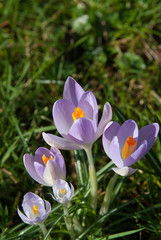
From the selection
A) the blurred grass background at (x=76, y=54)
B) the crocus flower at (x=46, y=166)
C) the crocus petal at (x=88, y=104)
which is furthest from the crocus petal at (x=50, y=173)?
the blurred grass background at (x=76, y=54)

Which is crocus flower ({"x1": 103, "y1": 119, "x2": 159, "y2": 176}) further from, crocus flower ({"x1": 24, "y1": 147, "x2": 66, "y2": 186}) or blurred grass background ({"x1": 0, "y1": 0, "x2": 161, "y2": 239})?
blurred grass background ({"x1": 0, "y1": 0, "x2": 161, "y2": 239})

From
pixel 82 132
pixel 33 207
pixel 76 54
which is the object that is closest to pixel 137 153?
pixel 82 132

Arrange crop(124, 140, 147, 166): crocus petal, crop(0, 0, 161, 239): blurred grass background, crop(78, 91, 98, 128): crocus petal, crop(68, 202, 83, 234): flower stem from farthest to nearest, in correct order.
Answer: crop(0, 0, 161, 239): blurred grass background
crop(68, 202, 83, 234): flower stem
crop(78, 91, 98, 128): crocus petal
crop(124, 140, 147, 166): crocus petal

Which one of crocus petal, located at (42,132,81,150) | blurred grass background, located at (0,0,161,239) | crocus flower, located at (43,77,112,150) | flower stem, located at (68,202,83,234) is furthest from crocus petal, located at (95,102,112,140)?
blurred grass background, located at (0,0,161,239)

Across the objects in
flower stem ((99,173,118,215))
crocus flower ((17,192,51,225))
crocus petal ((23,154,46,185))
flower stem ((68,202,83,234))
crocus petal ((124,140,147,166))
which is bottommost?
flower stem ((68,202,83,234))

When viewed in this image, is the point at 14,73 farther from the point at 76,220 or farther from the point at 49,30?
the point at 76,220

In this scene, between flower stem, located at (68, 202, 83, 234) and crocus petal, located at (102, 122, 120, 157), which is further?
flower stem, located at (68, 202, 83, 234)

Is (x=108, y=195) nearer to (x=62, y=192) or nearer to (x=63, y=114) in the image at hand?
(x=62, y=192)
